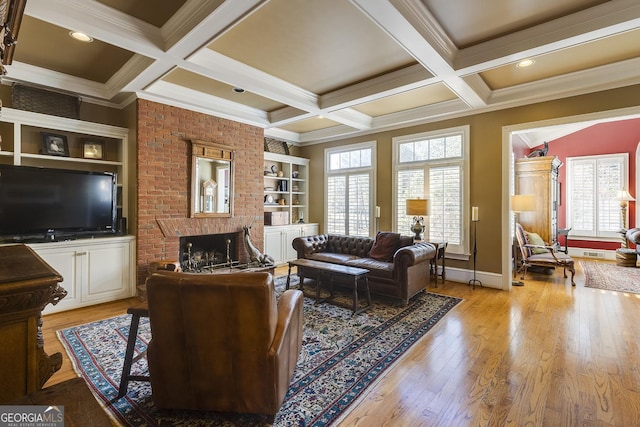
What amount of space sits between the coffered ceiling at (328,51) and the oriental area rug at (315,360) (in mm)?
2839

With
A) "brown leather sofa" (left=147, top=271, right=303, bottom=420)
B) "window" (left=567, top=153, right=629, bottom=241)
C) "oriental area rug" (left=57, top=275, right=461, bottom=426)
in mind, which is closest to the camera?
"brown leather sofa" (left=147, top=271, right=303, bottom=420)

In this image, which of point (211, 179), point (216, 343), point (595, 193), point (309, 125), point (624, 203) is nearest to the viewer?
point (216, 343)

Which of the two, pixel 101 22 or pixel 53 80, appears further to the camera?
pixel 53 80

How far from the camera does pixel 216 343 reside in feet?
5.70

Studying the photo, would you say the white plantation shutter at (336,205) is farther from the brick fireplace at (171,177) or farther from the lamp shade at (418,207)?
the brick fireplace at (171,177)

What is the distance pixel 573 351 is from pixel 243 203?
16.0 feet

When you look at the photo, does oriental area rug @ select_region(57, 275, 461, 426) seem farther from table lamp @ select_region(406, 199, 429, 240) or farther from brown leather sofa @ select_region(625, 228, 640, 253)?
brown leather sofa @ select_region(625, 228, 640, 253)

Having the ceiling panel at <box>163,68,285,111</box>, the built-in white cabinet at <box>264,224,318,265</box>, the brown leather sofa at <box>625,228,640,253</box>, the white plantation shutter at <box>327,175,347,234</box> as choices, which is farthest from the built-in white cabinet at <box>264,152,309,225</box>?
the brown leather sofa at <box>625,228,640,253</box>

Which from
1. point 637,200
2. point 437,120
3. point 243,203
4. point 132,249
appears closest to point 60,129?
point 132,249

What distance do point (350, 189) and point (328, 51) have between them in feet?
11.9

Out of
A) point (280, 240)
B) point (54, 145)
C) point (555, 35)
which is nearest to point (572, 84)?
point (555, 35)

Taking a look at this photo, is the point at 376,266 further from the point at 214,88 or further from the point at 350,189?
the point at 214,88

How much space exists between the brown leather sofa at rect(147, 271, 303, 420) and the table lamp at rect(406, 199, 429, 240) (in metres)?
3.89

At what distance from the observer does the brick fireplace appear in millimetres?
4312
